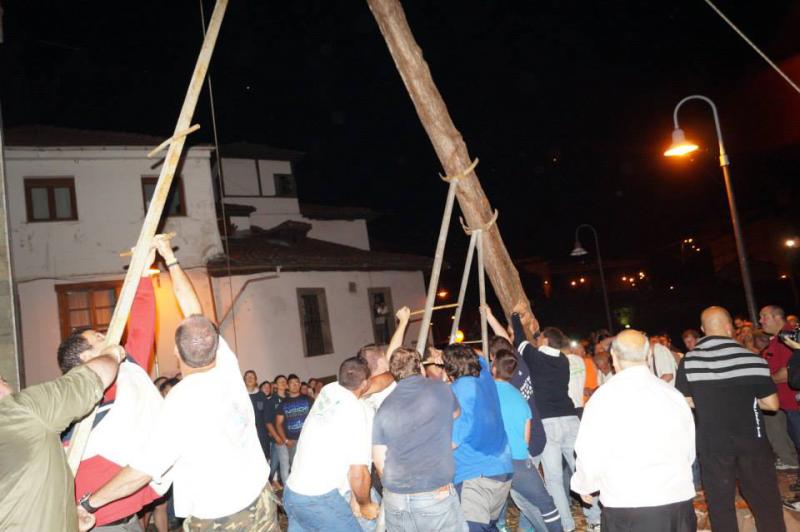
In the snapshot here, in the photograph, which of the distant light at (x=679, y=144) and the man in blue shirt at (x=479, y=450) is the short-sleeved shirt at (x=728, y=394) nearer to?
the man in blue shirt at (x=479, y=450)

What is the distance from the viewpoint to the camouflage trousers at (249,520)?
3.26m

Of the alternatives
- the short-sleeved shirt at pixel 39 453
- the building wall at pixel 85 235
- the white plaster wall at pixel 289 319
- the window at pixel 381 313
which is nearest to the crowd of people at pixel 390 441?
the short-sleeved shirt at pixel 39 453

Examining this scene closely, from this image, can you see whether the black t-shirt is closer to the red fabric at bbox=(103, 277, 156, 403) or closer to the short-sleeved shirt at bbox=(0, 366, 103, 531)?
the red fabric at bbox=(103, 277, 156, 403)

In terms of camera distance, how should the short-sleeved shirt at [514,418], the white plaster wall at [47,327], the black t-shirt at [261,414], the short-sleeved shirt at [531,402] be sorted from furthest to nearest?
1. the white plaster wall at [47,327]
2. the black t-shirt at [261,414]
3. the short-sleeved shirt at [531,402]
4. the short-sleeved shirt at [514,418]

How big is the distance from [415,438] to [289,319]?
15.5 meters

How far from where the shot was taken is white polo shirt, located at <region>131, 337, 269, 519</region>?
→ 3148 millimetres

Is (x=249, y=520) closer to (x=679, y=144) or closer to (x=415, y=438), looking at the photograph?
(x=415, y=438)

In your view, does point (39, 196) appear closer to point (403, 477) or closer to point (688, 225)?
point (403, 477)

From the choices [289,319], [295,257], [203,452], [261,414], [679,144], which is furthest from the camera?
[295,257]

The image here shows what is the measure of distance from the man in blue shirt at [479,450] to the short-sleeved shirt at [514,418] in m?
0.37

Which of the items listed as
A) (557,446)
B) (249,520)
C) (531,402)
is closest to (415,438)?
(249,520)

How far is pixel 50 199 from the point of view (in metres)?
16.4

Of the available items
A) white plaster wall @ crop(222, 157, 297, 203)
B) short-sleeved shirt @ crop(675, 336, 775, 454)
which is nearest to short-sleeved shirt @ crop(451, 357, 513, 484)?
short-sleeved shirt @ crop(675, 336, 775, 454)

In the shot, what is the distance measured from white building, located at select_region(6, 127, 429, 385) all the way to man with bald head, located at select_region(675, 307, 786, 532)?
11.9 metres
